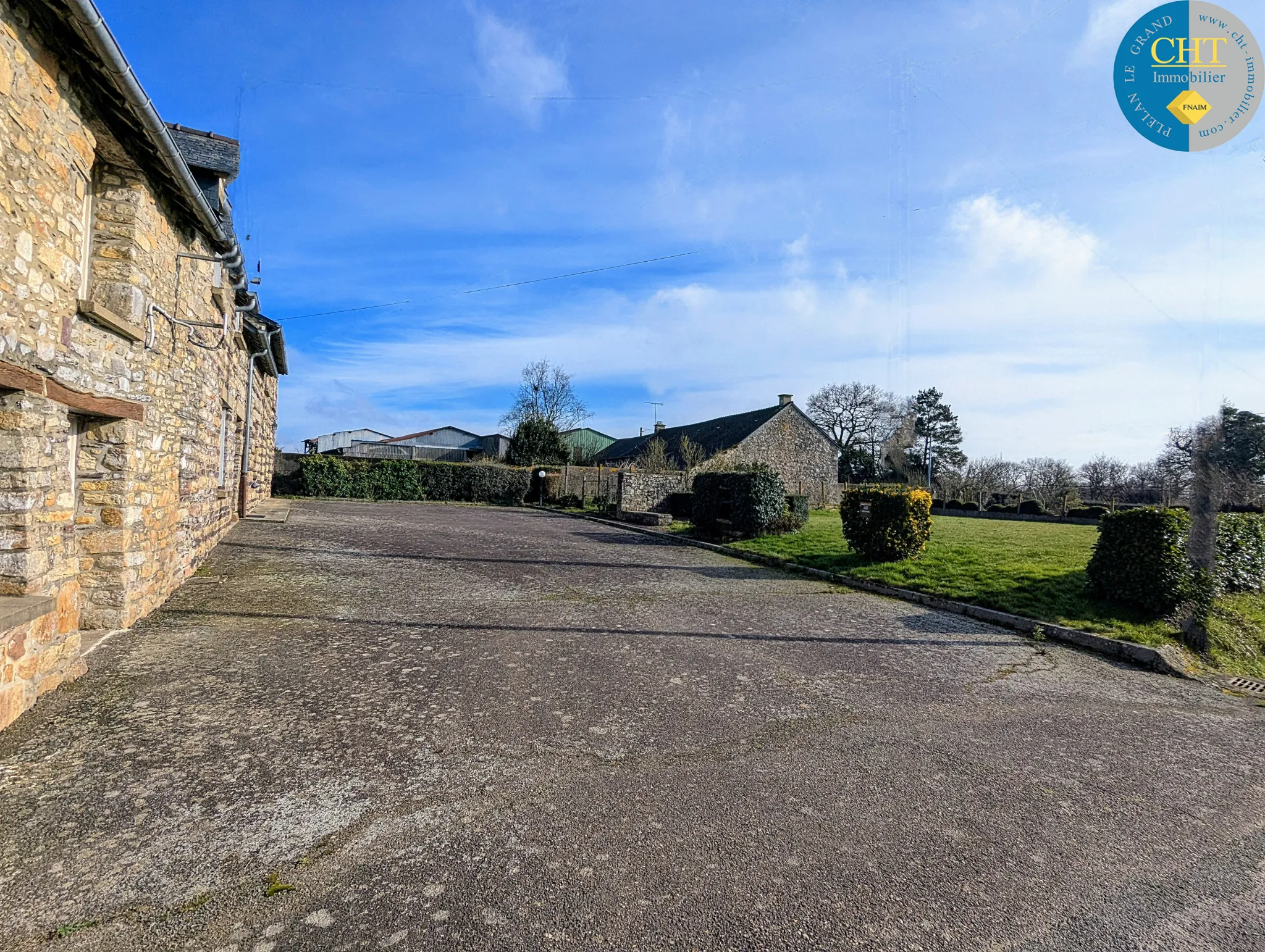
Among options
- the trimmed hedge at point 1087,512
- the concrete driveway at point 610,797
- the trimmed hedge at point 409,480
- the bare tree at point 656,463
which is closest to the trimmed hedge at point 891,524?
the concrete driveway at point 610,797

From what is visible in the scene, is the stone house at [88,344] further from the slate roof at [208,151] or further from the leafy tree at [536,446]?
the leafy tree at [536,446]

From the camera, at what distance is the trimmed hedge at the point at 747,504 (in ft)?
47.5

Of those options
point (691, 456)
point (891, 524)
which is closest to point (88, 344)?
point (891, 524)

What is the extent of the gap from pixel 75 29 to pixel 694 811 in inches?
214

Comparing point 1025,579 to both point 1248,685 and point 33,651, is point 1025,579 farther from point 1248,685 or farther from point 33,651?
point 33,651

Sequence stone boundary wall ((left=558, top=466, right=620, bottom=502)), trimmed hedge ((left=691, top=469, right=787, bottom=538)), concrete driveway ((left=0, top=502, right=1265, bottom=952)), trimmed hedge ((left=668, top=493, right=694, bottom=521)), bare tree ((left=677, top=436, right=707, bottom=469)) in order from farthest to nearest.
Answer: bare tree ((left=677, top=436, right=707, bottom=469)) → stone boundary wall ((left=558, top=466, right=620, bottom=502)) → trimmed hedge ((left=668, top=493, right=694, bottom=521)) → trimmed hedge ((left=691, top=469, right=787, bottom=538)) → concrete driveway ((left=0, top=502, right=1265, bottom=952))

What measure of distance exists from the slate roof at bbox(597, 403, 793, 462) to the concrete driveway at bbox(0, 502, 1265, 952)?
26.2m

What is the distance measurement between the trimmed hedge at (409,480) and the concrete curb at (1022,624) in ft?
60.3

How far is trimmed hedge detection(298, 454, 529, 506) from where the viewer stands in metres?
26.1

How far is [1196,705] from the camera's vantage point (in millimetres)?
5035

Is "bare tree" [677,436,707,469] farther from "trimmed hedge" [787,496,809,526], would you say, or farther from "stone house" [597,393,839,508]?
"trimmed hedge" [787,496,809,526]

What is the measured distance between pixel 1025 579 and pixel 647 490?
13712 millimetres

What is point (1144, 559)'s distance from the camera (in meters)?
7.21

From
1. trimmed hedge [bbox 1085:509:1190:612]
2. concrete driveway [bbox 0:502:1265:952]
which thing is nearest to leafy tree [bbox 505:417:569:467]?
trimmed hedge [bbox 1085:509:1190:612]
